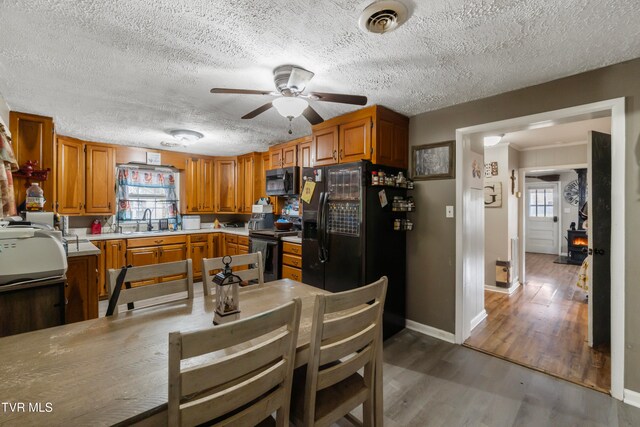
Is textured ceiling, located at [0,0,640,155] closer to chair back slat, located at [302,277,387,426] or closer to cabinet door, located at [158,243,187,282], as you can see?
Result: chair back slat, located at [302,277,387,426]

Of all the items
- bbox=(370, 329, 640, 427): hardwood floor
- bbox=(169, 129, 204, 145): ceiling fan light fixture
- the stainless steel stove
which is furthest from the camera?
the stainless steel stove

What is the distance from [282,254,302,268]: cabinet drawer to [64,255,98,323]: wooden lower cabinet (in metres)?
1.92

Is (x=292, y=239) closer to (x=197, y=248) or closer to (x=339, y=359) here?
(x=197, y=248)

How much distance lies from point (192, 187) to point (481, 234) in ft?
14.8

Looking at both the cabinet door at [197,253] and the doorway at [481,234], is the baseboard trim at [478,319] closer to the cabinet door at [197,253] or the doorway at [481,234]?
the doorway at [481,234]

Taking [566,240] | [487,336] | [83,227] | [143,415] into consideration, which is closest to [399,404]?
[487,336]

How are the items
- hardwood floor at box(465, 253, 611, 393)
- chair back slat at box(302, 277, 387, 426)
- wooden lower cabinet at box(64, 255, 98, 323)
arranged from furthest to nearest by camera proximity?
wooden lower cabinet at box(64, 255, 98, 323) → hardwood floor at box(465, 253, 611, 393) → chair back slat at box(302, 277, 387, 426)

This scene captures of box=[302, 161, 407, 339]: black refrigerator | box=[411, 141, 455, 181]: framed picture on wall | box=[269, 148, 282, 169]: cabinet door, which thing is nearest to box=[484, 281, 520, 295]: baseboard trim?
box=[302, 161, 407, 339]: black refrigerator

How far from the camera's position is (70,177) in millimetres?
3953

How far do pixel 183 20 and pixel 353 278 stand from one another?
7.51 feet

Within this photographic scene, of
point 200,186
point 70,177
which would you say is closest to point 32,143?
point 70,177

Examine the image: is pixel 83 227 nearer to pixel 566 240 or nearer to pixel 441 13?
pixel 441 13

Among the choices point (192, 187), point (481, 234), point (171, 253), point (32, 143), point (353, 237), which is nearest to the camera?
point (353, 237)

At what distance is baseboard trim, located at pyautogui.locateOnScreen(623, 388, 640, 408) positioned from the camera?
6.28 feet
